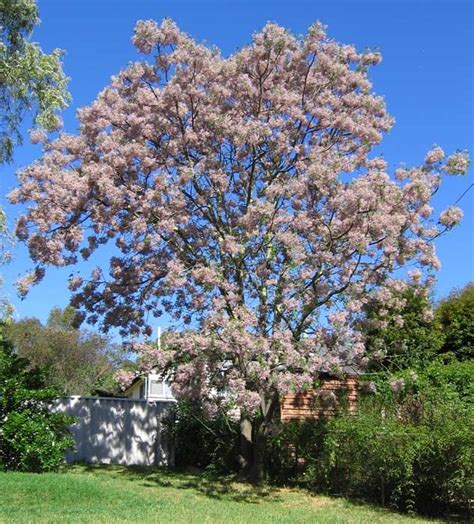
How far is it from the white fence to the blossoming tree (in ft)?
12.2

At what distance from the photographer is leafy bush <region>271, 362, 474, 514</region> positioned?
9148 millimetres

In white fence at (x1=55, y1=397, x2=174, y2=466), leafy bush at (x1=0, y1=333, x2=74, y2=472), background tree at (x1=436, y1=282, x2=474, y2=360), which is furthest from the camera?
background tree at (x1=436, y1=282, x2=474, y2=360)

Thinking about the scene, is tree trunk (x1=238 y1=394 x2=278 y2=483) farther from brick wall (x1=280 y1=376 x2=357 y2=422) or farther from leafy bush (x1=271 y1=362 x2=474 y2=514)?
brick wall (x1=280 y1=376 x2=357 y2=422)

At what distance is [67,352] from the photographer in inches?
1457

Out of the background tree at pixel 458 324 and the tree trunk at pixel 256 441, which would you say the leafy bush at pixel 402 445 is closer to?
the tree trunk at pixel 256 441

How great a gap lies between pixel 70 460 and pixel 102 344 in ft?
78.7

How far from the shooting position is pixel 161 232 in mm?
11188

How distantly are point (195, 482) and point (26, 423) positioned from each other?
3412 millimetres

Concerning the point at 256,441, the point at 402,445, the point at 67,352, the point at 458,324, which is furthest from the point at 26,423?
the point at 67,352

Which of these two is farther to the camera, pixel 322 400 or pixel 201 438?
pixel 201 438

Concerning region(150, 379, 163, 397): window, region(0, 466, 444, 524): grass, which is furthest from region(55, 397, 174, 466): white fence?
region(150, 379, 163, 397): window

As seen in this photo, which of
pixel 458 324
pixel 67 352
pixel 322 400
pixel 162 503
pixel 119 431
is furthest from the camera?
pixel 67 352

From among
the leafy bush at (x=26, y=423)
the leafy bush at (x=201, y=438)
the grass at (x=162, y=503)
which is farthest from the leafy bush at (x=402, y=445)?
the leafy bush at (x=26, y=423)

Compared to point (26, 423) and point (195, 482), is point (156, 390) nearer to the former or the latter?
point (195, 482)
